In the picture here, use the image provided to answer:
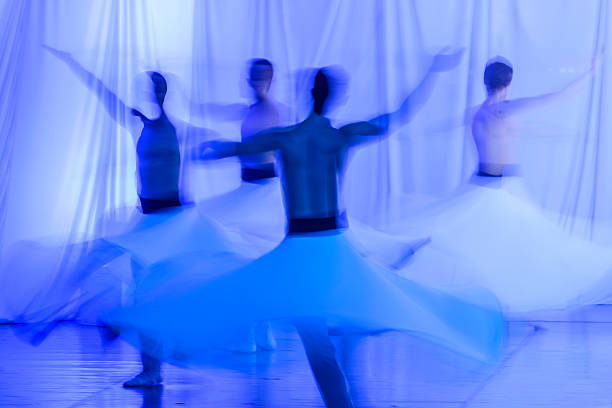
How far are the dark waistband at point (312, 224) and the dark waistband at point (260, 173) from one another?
61.7 inches

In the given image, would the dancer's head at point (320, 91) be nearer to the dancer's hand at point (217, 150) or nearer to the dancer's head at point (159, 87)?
the dancer's hand at point (217, 150)

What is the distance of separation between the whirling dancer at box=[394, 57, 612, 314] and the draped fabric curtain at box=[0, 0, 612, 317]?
0.78 metres

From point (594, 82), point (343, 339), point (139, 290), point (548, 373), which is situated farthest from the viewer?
point (594, 82)

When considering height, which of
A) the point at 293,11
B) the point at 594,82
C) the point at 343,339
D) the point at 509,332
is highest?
the point at 293,11

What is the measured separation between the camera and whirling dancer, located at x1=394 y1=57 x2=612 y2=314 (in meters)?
4.46

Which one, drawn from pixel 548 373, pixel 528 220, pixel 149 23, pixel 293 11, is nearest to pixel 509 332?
pixel 528 220

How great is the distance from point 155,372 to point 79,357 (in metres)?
0.78

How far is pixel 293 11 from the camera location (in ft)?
18.9

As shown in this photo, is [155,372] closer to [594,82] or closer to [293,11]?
[293,11]

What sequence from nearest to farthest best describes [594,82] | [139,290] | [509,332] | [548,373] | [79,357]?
1. [139,290]
2. [548,373]
3. [79,357]
4. [509,332]
5. [594,82]

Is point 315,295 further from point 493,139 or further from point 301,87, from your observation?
point 301,87

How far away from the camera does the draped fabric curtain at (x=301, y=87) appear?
17.8 feet

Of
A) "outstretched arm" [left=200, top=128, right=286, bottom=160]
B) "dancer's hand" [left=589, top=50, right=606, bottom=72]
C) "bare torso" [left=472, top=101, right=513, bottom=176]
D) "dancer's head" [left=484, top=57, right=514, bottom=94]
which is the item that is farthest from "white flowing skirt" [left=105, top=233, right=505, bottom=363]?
"dancer's hand" [left=589, top=50, right=606, bottom=72]

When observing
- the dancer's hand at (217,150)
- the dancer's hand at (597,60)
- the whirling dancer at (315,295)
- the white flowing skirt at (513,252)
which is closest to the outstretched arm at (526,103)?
the white flowing skirt at (513,252)
